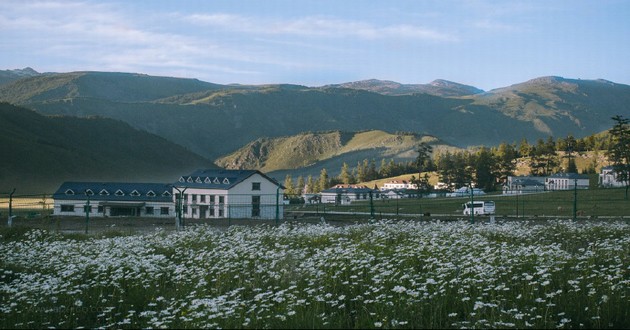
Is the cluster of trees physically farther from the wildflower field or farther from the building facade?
the wildflower field

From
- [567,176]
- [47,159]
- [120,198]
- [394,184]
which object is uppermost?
[47,159]

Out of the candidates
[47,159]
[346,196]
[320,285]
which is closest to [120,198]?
[346,196]

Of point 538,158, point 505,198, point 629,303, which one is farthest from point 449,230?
point 538,158

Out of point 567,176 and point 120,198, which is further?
point 567,176

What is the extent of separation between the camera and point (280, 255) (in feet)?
47.9

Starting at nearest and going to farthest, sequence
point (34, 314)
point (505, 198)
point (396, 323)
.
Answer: point (396, 323) < point (34, 314) < point (505, 198)

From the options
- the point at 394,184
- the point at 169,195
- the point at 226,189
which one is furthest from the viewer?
the point at 394,184

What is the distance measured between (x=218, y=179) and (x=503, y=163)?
48.5m

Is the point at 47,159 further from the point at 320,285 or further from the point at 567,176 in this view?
the point at 320,285

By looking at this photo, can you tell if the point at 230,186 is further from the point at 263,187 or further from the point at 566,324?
the point at 566,324

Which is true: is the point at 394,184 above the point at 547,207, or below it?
above

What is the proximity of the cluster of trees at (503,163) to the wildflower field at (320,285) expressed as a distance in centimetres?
6409

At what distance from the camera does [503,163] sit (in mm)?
102188

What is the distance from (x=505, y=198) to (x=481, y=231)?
1804 inches
